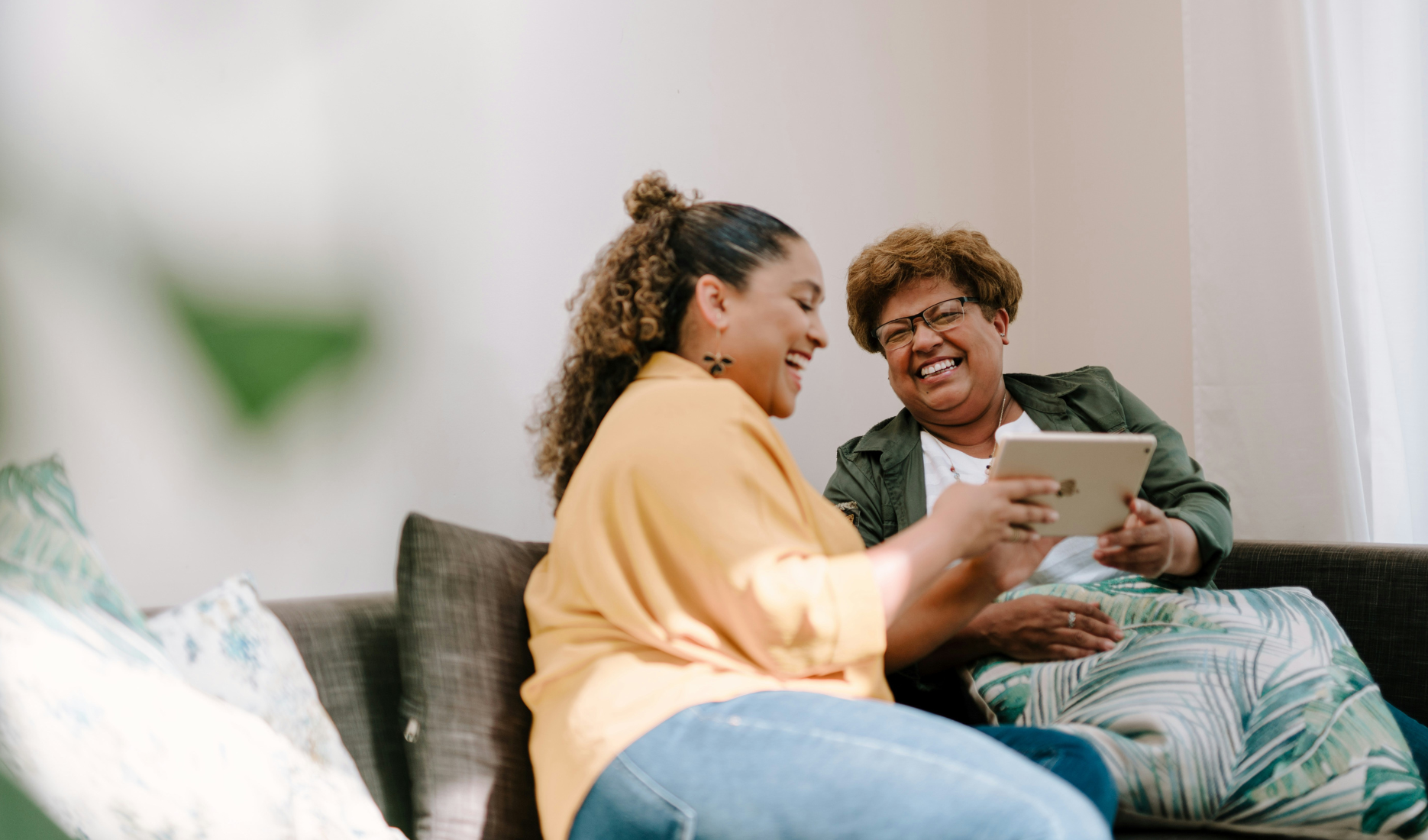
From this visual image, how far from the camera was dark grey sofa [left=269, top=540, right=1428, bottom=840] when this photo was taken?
47.3 inches

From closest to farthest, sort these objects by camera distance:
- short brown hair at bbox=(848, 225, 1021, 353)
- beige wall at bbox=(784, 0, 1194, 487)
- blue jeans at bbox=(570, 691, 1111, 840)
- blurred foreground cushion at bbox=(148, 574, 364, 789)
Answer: blue jeans at bbox=(570, 691, 1111, 840) < blurred foreground cushion at bbox=(148, 574, 364, 789) < short brown hair at bbox=(848, 225, 1021, 353) < beige wall at bbox=(784, 0, 1194, 487)

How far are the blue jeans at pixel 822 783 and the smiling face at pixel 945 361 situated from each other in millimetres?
937

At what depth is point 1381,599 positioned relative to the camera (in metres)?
1.60

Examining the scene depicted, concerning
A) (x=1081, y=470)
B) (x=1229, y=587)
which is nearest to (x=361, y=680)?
(x=1081, y=470)

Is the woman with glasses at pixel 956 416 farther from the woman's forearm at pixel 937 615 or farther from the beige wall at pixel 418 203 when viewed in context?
the beige wall at pixel 418 203

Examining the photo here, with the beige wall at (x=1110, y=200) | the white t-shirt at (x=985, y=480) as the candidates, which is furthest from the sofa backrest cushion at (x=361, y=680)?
the beige wall at (x=1110, y=200)

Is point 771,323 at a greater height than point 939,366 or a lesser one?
greater

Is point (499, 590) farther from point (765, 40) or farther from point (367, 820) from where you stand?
point (765, 40)

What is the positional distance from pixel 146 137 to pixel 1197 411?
203 centimetres

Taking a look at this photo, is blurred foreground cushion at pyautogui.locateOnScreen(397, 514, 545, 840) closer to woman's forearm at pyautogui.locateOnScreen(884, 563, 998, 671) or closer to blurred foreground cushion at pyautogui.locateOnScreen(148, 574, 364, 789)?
blurred foreground cushion at pyautogui.locateOnScreen(148, 574, 364, 789)

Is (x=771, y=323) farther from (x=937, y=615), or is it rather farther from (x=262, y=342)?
(x=262, y=342)

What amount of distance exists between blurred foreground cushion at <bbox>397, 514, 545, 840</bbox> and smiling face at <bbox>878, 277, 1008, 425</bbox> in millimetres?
880

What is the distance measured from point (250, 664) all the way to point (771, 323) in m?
0.69

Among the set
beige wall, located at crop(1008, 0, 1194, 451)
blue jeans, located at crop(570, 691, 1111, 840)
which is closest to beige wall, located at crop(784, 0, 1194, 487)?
beige wall, located at crop(1008, 0, 1194, 451)
